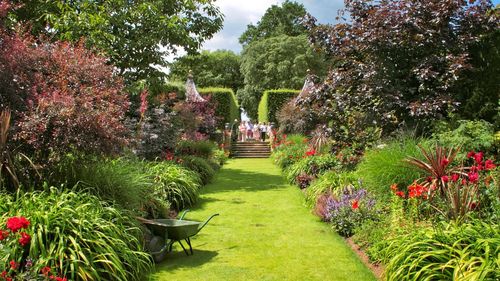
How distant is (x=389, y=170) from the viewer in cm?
648

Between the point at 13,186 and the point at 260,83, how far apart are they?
38.6m

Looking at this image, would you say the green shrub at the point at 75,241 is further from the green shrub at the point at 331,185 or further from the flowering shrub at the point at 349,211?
the green shrub at the point at 331,185

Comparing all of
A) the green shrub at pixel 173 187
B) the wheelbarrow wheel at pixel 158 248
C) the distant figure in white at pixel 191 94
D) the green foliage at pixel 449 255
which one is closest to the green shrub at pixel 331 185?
the green shrub at pixel 173 187

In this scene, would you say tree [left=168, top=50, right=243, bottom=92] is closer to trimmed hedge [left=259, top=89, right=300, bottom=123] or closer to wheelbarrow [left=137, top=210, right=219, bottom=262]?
trimmed hedge [left=259, top=89, right=300, bottom=123]

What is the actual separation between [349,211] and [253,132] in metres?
22.0

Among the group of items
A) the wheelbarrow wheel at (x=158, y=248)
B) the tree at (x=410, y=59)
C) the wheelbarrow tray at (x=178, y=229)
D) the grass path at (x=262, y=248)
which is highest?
the tree at (x=410, y=59)

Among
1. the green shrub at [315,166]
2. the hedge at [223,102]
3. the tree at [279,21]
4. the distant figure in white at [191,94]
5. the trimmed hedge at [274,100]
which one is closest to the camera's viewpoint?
the green shrub at [315,166]

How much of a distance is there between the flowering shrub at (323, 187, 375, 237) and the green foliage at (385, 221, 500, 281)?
1.84 m

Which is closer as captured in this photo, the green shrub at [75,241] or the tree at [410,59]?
the green shrub at [75,241]

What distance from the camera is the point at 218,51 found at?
62312 millimetres

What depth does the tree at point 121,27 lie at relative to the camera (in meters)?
11.2

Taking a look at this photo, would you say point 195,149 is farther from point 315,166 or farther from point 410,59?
point 410,59

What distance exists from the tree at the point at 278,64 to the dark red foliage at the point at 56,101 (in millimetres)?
34218

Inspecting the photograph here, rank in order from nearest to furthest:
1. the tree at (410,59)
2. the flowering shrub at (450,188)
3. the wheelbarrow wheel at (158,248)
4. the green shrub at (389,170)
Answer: the flowering shrub at (450,188)
the wheelbarrow wheel at (158,248)
the green shrub at (389,170)
the tree at (410,59)
